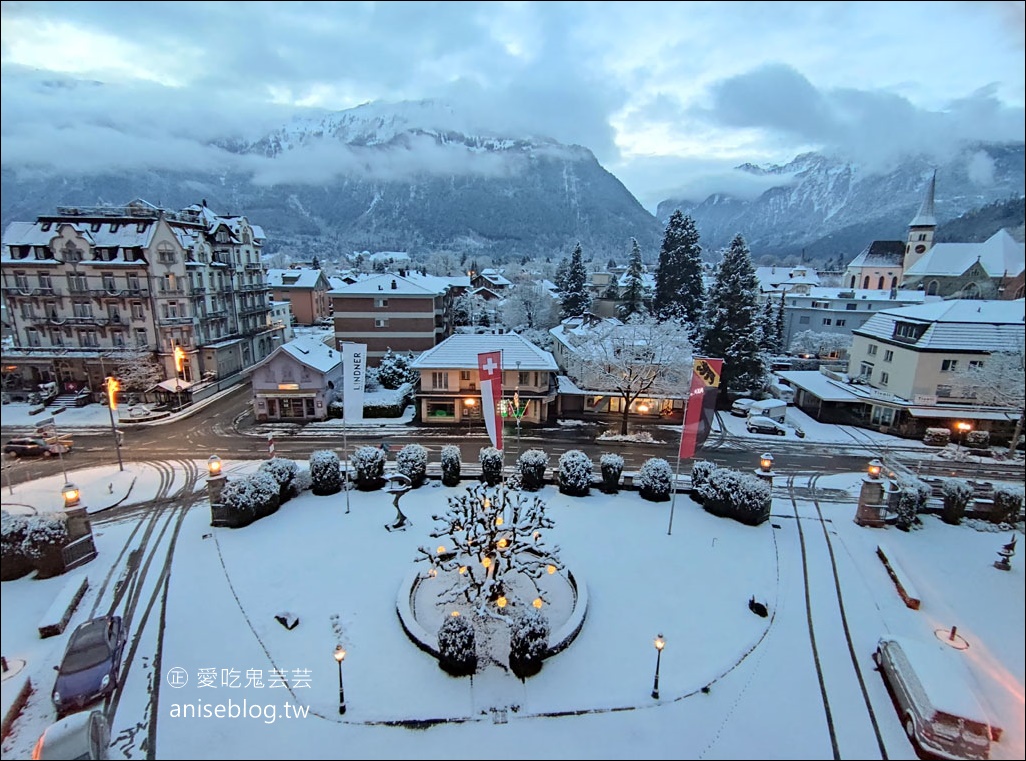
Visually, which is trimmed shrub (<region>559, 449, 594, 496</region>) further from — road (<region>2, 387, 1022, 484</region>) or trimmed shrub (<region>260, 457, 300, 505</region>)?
trimmed shrub (<region>260, 457, 300, 505</region>)

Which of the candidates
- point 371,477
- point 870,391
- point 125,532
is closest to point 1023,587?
point 371,477

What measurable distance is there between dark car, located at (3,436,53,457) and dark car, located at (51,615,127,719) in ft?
15.9

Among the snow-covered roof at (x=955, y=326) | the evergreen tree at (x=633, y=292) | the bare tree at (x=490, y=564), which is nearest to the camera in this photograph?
the bare tree at (x=490, y=564)

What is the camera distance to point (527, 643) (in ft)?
37.6

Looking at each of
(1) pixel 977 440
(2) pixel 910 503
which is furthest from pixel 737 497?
(1) pixel 977 440

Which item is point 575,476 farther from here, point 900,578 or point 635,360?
point 635,360

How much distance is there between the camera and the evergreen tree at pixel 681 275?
44.1 metres

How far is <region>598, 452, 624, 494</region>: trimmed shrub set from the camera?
2070 cm

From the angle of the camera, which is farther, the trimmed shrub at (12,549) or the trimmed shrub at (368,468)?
the trimmed shrub at (368,468)

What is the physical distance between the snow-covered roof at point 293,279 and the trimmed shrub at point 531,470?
162 feet

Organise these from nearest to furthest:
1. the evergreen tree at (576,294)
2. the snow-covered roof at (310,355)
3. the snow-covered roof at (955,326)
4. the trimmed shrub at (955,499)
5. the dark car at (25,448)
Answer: the dark car at (25,448) → the trimmed shrub at (955,499) → the snow-covered roof at (955,326) → the snow-covered roof at (310,355) → the evergreen tree at (576,294)

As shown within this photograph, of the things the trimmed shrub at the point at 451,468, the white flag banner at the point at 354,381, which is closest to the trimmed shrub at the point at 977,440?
the trimmed shrub at the point at 451,468

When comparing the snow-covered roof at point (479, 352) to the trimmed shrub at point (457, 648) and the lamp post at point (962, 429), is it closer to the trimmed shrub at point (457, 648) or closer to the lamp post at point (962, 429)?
the trimmed shrub at point (457, 648)

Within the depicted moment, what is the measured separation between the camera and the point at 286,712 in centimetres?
985
